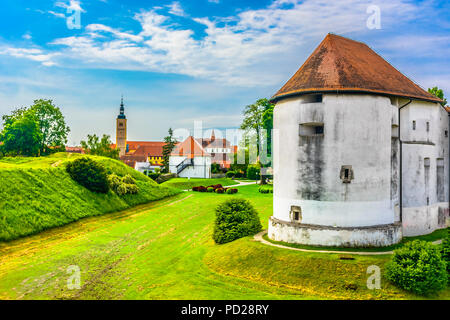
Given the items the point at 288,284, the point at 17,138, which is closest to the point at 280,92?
the point at 288,284

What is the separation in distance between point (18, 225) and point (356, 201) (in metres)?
18.5

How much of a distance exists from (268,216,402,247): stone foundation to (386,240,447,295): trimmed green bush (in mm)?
2922

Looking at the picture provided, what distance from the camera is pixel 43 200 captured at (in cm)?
2483

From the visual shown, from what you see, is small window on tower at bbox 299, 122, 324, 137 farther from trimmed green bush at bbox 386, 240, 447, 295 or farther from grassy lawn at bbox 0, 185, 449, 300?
trimmed green bush at bbox 386, 240, 447, 295

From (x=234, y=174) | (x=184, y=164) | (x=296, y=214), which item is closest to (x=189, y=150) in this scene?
(x=184, y=164)

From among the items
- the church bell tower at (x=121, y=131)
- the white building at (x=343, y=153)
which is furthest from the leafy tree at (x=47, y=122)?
the church bell tower at (x=121, y=131)

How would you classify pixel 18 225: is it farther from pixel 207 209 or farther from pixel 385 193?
pixel 385 193

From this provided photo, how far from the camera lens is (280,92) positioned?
19859mm

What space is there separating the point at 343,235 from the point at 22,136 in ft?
147

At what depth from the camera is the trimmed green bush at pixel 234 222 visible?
66.8 feet

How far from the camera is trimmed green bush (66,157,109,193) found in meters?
31.0

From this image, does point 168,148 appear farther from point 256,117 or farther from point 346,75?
point 346,75

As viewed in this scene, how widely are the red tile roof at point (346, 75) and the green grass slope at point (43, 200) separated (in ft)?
53.0
